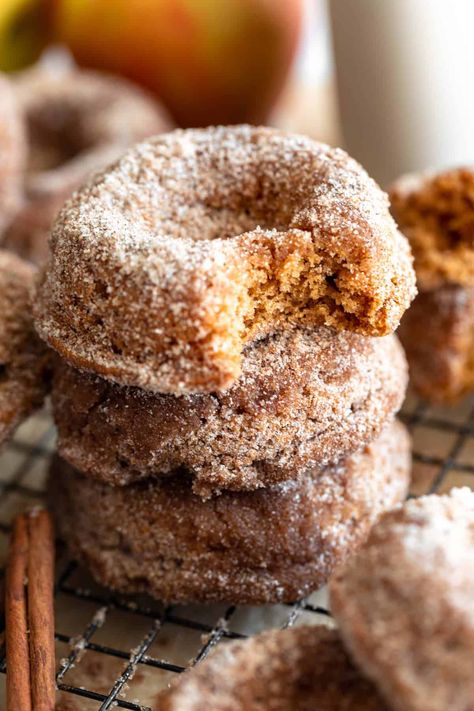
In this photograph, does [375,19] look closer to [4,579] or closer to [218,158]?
[218,158]

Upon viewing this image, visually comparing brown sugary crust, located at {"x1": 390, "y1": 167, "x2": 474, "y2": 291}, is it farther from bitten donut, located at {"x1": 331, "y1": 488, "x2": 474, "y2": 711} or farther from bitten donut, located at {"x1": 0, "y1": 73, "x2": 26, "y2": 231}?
bitten donut, located at {"x1": 0, "y1": 73, "x2": 26, "y2": 231}

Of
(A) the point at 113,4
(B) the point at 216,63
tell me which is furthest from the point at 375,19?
(A) the point at 113,4

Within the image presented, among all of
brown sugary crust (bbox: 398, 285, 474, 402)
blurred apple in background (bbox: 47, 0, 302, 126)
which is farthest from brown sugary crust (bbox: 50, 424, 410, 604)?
blurred apple in background (bbox: 47, 0, 302, 126)

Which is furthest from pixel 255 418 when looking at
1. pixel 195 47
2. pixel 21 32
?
pixel 21 32

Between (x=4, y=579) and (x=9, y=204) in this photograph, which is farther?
(x=9, y=204)

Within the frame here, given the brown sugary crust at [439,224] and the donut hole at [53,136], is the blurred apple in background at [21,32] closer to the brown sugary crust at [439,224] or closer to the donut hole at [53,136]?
the donut hole at [53,136]

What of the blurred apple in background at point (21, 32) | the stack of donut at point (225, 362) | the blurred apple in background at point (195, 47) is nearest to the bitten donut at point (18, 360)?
the stack of donut at point (225, 362)
